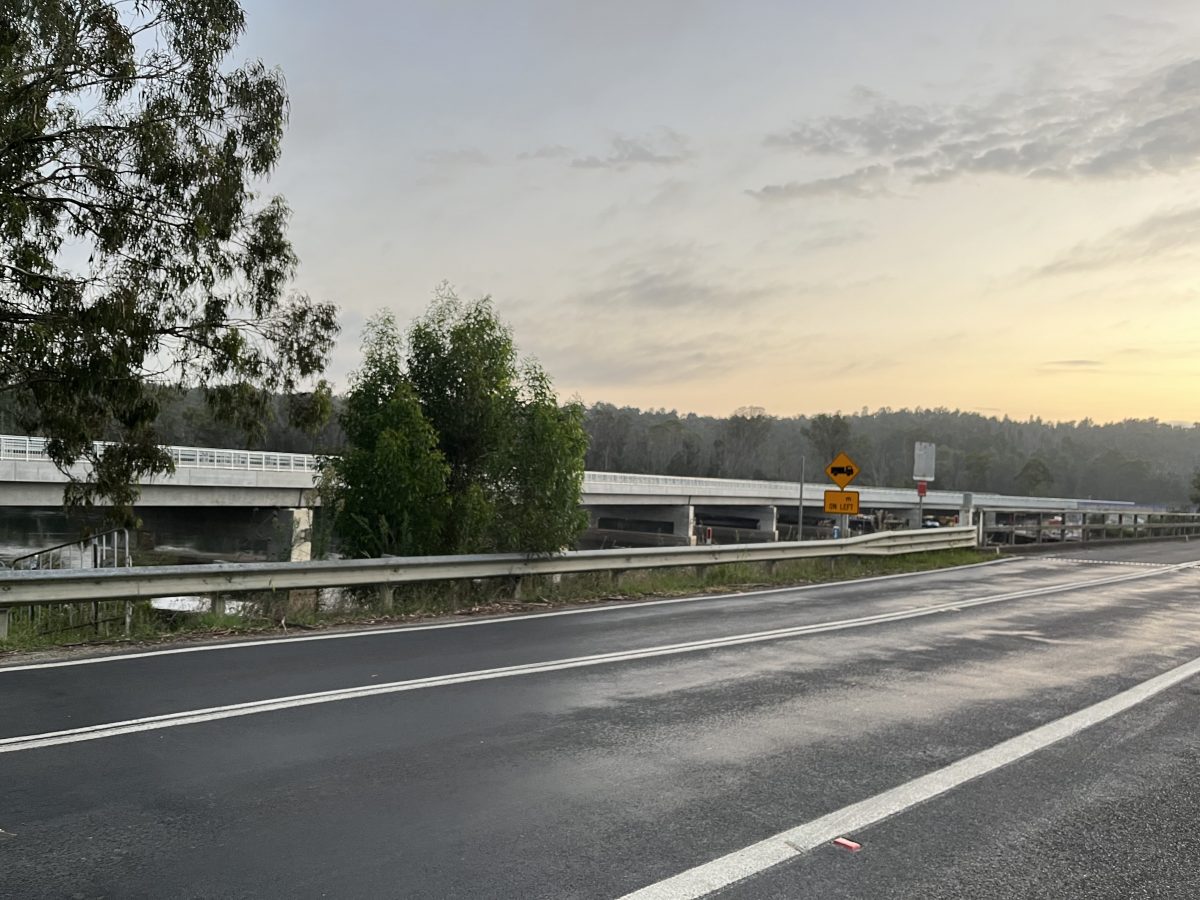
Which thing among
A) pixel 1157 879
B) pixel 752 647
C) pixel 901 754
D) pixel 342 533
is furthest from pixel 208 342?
pixel 1157 879

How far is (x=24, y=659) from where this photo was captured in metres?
8.17

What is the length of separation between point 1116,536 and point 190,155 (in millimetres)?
33899

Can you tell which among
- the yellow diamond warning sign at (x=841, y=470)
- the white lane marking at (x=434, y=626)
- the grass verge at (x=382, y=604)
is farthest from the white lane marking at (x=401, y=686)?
the yellow diamond warning sign at (x=841, y=470)

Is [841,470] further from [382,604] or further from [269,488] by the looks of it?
[269,488]

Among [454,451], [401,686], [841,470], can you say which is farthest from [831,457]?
[401,686]

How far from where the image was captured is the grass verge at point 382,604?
9781 mm

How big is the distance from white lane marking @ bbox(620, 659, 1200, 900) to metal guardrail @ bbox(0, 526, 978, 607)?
291 inches

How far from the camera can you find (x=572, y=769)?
5.30 meters

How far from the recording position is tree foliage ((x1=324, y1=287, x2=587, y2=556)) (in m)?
14.4

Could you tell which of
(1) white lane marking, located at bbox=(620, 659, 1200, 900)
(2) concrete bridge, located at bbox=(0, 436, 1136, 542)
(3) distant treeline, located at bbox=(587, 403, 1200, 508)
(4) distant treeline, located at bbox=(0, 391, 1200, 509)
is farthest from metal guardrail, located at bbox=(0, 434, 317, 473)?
(3) distant treeline, located at bbox=(587, 403, 1200, 508)

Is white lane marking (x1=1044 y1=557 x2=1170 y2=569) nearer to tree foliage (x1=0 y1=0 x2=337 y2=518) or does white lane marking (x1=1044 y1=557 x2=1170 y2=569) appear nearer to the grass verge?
the grass verge

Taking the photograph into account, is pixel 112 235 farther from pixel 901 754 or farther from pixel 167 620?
pixel 901 754

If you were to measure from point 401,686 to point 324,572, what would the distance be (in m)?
4.32

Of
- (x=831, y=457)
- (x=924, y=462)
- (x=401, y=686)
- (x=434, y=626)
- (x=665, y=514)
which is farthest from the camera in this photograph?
(x=831, y=457)
